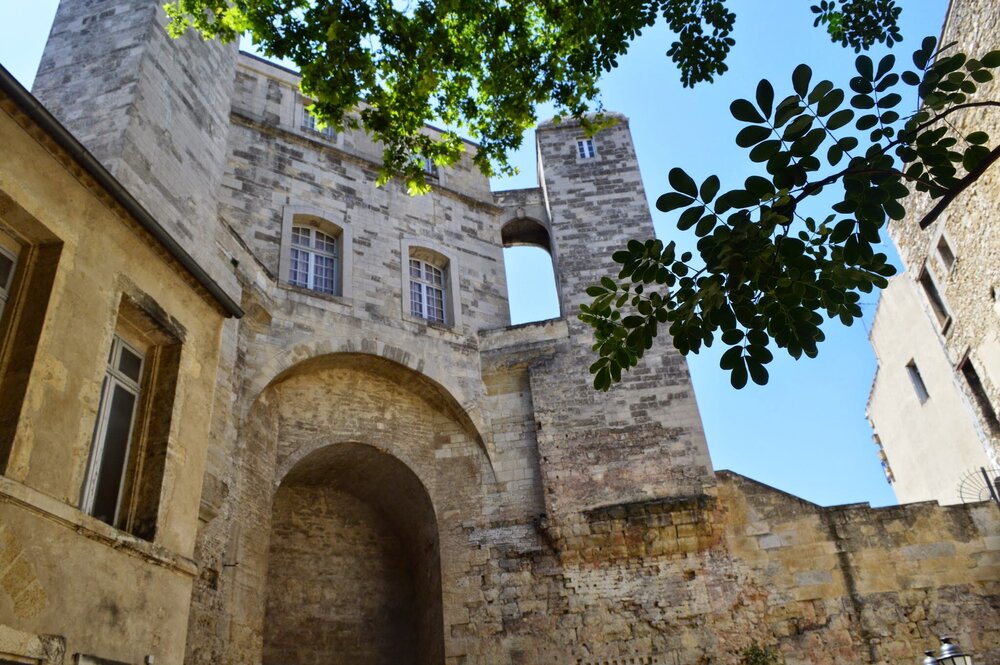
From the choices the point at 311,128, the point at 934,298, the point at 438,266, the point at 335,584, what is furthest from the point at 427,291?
the point at 934,298

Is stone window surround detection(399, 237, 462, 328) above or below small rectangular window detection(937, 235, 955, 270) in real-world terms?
above

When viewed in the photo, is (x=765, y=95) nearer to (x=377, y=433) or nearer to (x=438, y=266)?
(x=377, y=433)

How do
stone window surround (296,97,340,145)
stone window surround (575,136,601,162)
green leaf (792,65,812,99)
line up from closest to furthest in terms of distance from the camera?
1. green leaf (792,65,812,99)
2. stone window surround (296,97,340,145)
3. stone window surround (575,136,601,162)

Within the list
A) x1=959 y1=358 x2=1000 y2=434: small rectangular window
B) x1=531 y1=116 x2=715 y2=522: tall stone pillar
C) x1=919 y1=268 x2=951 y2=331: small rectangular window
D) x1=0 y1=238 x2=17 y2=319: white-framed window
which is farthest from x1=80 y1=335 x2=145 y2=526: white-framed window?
x1=919 y1=268 x2=951 y2=331: small rectangular window

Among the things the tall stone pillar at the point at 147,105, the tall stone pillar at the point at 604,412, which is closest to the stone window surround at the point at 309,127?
the tall stone pillar at the point at 147,105

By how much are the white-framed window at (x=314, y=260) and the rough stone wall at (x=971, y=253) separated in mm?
8530

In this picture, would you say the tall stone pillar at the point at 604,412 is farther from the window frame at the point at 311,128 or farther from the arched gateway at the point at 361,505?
the window frame at the point at 311,128

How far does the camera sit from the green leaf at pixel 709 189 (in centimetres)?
304

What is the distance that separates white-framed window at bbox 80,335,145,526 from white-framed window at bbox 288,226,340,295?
521 centimetres

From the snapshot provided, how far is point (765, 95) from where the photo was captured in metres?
2.86

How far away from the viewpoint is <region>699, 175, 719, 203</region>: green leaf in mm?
3041

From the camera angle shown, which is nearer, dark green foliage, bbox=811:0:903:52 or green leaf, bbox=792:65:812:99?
green leaf, bbox=792:65:812:99

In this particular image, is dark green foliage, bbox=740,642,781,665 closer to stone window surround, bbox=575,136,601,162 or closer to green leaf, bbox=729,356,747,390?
green leaf, bbox=729,356,747,390

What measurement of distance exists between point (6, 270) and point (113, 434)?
50.3 inches
